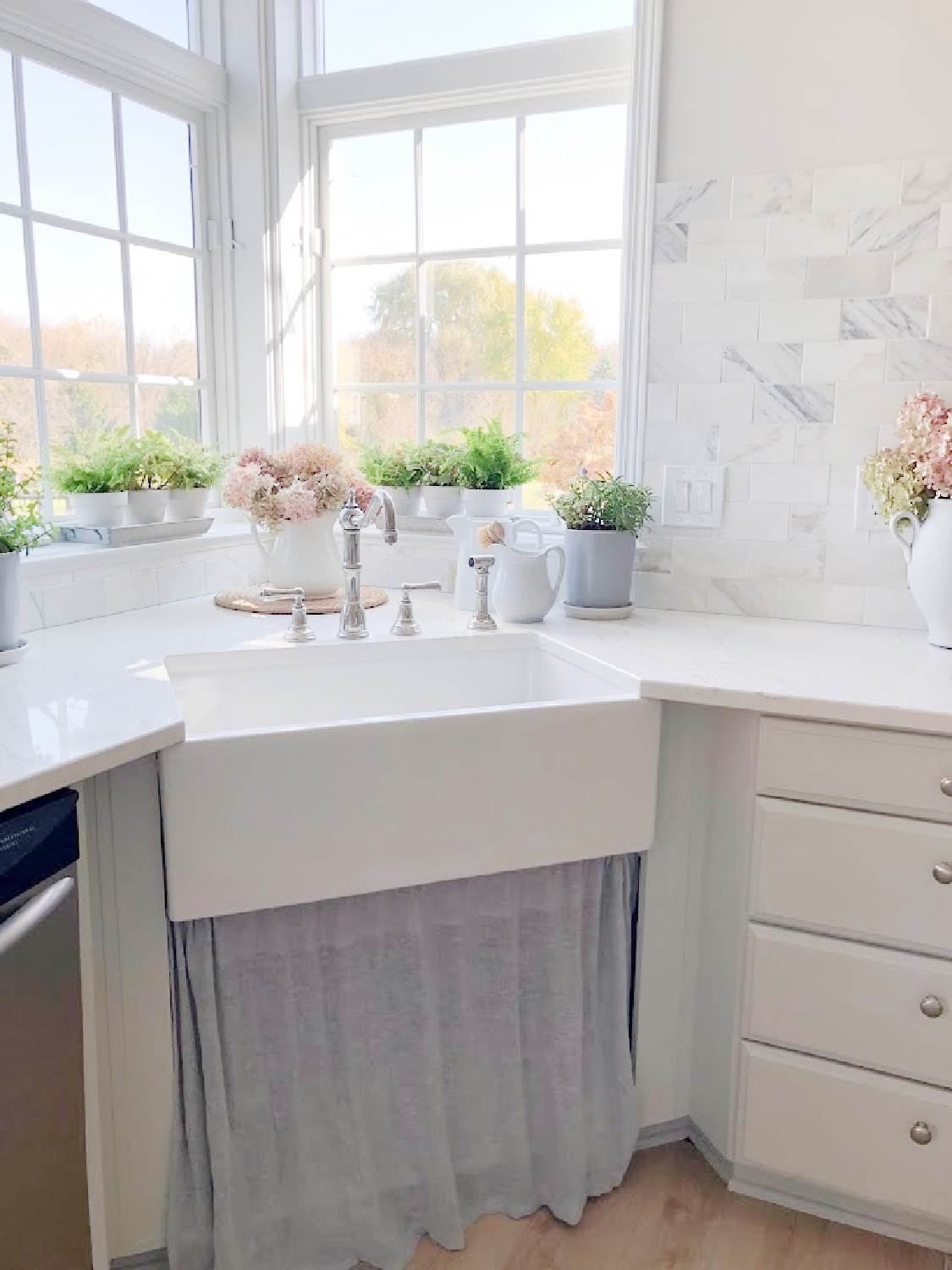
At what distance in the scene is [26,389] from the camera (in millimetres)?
2062

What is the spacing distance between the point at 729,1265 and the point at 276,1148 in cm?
73

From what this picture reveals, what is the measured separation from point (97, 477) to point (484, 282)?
1.02 meters

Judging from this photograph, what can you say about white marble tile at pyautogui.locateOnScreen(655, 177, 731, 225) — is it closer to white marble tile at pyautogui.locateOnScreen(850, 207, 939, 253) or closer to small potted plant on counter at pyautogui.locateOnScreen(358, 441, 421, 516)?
white marble tile at pyautogui.locateOnScreen(850, 207, 939, 253)

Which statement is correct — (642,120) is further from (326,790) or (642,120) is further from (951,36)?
(326,790)

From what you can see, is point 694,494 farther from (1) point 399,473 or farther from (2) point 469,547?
(1) point 399,473

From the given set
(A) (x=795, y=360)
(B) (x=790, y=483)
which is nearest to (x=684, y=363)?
(A) (x=795, y=360)

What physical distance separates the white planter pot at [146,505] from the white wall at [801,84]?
4.04ft

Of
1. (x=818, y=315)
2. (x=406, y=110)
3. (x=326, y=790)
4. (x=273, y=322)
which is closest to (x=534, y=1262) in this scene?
(x=326, y=790)

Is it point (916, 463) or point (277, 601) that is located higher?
point (916, 463)

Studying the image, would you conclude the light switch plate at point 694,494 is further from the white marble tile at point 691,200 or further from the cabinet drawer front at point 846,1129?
the cabinet drawer front at point 846,1129

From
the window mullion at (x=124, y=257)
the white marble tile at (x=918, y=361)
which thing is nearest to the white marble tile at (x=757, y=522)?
the white marble tile at (x=918, y=361)

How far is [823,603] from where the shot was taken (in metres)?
2.14

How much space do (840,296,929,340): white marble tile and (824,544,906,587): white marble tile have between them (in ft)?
1.33

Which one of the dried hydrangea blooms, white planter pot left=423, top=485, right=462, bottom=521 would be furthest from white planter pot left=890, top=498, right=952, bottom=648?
white planter pot left=423, top=485, right=462, bottom=521
